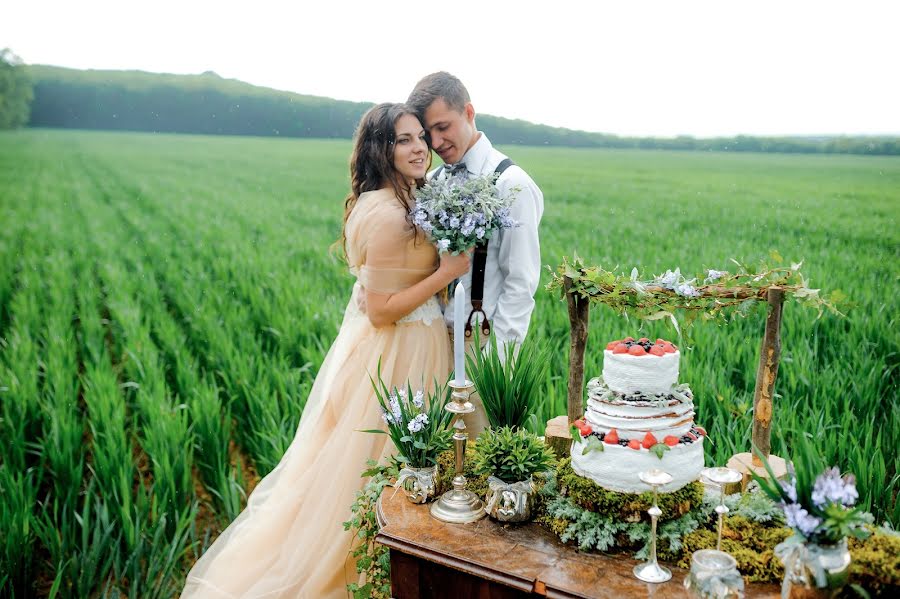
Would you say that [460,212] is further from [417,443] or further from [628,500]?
[628,500]

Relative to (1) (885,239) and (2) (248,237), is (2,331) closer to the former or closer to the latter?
(2) (248,237)

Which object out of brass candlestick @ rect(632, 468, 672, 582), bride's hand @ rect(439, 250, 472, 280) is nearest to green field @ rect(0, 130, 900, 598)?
bride's hand @ rect(439, 250, 472, 280)

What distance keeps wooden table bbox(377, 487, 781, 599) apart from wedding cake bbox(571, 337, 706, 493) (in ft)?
0.67

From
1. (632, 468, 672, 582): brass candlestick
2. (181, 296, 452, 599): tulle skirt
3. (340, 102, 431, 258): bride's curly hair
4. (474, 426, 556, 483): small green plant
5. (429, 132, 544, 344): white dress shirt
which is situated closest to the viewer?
(632, 468, 672, 582): brass candlestick

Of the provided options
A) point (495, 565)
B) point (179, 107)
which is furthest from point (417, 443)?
point (179, 107)

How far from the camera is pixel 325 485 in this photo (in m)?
2.55

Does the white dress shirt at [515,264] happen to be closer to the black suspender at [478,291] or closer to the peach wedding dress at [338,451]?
the black suspender at [478,291]

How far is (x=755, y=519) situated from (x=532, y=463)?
0.57 metres

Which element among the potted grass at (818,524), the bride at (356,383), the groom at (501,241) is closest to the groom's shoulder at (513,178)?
the groom at (501,241)

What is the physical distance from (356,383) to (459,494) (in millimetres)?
910

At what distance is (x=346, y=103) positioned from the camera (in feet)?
48.4

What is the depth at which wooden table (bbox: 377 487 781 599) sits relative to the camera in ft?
4.93

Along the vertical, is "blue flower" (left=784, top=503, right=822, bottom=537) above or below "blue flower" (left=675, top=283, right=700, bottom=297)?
below

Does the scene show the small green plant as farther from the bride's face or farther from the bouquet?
the bride's face
